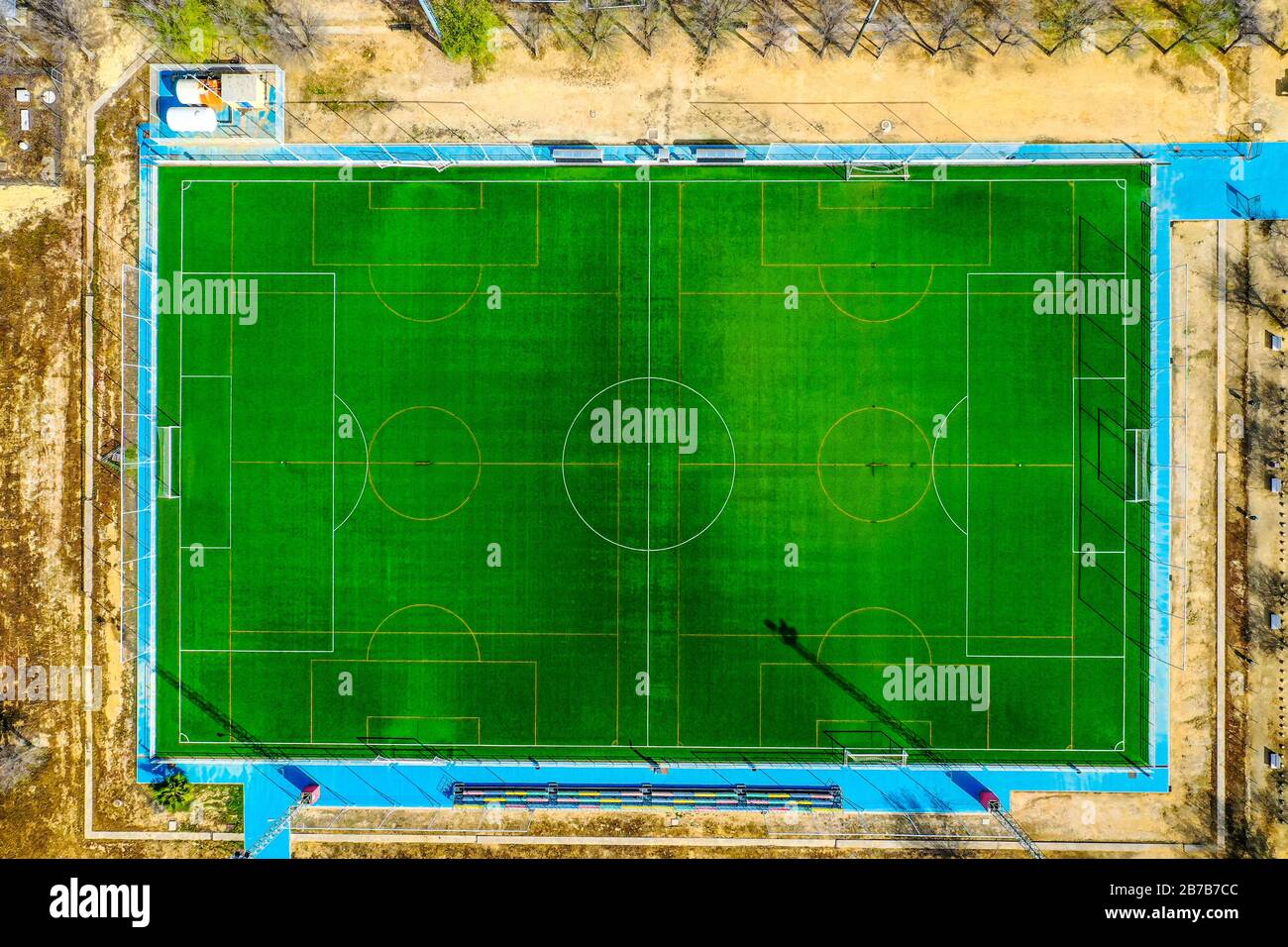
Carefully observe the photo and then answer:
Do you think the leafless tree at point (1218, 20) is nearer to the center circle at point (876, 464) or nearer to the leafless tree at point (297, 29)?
the center circle at point (876, 464)

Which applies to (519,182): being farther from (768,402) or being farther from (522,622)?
(522,622)

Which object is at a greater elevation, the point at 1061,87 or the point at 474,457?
the point at 1061,87

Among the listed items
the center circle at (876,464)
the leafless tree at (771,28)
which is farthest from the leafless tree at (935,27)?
the center circle at (876,464)

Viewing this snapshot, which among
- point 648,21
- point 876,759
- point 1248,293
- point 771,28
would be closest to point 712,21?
point 771,28

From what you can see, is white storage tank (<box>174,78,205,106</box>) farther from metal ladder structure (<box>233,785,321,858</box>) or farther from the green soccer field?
metal ladder structure (<box>233,785,321,858</box>)
